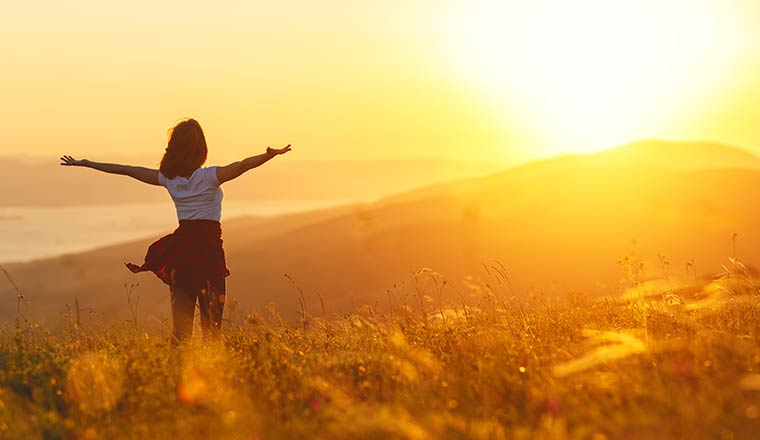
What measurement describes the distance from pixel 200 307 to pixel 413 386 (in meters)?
2.75

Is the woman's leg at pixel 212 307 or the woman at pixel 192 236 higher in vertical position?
the woman at pixel 192 236

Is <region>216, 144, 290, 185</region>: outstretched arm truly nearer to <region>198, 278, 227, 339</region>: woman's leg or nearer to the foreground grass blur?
<region>198, 278, 227, 339</region>: woman's leg

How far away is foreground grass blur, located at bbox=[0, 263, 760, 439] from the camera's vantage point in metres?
4.29

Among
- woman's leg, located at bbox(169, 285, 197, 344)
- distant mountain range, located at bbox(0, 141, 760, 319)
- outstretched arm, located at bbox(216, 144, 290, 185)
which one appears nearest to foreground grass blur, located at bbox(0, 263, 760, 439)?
woman's leg, located at bbox(169, 285, 197, 344)

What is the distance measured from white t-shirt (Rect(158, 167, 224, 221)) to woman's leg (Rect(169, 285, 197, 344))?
0.61 meters

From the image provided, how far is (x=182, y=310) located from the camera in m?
7.39

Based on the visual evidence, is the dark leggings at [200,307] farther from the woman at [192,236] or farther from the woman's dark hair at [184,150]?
the woman's dark hair at [184,150]

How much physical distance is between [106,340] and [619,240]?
42.3 m

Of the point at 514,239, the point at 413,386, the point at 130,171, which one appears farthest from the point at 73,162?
the point at 514,239

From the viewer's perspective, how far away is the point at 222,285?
24.5 ft

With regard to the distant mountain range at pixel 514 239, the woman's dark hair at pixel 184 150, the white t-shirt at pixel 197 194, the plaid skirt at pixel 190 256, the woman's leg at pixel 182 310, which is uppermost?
the woman's dark hair at pixel 184 150

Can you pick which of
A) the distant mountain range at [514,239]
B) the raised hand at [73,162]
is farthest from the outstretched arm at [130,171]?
the distant mountain range at [514,239]

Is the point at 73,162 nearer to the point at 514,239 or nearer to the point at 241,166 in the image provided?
the point at 241,166

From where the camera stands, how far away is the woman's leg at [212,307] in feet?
23.8
